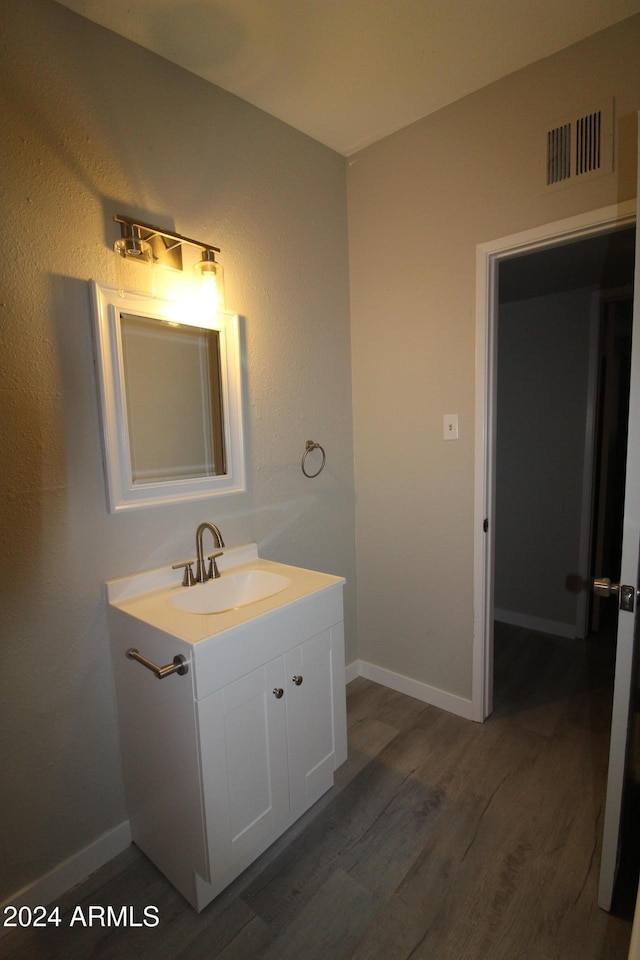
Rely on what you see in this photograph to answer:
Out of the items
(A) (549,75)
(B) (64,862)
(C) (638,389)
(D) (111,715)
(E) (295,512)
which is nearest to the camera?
(C) (638,389)

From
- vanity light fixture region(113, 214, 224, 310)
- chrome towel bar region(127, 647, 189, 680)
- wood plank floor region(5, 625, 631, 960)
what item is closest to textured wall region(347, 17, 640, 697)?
wood plank floor region(5, 625, 631, 960)

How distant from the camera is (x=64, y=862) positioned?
1377 mm

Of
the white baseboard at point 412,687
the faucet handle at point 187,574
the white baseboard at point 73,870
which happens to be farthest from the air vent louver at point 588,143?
the white baseboard at point 73,870

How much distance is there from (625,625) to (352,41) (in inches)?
78.0

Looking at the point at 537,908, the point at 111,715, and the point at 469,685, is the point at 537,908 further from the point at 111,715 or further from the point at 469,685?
the point at 111,715

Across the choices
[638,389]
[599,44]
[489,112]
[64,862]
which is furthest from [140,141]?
[64,862]

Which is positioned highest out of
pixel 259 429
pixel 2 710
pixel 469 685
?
pixel 259 429

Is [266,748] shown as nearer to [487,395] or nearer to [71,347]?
[71,347]

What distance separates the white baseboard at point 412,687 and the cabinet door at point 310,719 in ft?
2.47

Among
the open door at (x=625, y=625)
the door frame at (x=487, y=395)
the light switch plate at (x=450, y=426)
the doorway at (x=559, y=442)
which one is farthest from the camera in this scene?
the doorway at (x=559, y=442)

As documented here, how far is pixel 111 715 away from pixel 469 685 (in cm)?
150

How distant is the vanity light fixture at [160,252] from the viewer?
140 centimetres

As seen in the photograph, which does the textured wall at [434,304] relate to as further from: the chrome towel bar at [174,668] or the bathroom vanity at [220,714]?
the chrome towel bar at [174,668]

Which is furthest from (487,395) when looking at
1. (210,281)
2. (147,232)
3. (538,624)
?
(538,624)
